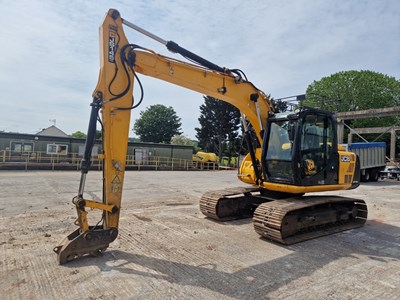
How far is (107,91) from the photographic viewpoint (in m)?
4.56

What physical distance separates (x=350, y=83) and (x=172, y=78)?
1706 inches

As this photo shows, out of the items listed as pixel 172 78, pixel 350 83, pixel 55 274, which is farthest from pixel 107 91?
pixel 350 83

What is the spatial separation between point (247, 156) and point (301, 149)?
1.75 meters

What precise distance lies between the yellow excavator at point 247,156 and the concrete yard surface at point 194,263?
0.35 meters

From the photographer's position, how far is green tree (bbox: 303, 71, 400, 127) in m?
40.3

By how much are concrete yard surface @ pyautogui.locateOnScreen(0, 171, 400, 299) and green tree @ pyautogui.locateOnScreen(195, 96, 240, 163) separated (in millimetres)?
33380

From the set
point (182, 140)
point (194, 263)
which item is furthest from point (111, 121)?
point (182, 140)

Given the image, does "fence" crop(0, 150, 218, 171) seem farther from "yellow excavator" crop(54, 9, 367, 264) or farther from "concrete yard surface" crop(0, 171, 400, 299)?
"yellow excavator" crop(54, 9, 367, 264)

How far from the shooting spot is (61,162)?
25.5m

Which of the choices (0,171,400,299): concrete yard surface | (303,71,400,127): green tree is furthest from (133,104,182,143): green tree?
(0,171,400,299): concrete yard surface

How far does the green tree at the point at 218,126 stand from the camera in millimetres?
40250

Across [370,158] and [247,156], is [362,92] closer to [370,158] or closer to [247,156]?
[370,158]

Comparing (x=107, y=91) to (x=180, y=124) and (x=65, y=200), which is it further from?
(x=180, y=124)

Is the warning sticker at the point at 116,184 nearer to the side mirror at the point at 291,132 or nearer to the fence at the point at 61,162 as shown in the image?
the side mirror at the point at 291,132
